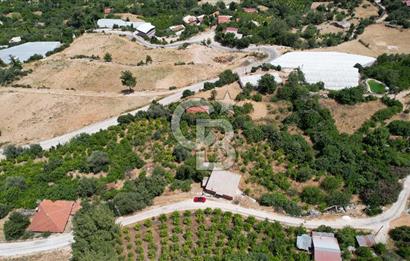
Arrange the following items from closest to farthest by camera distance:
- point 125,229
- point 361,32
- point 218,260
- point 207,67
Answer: point 218,260 → point 125,229 → point 207,67 → point 361,32

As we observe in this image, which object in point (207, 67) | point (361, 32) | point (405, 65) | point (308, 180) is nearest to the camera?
point (308, 180)

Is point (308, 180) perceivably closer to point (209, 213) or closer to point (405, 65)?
point (209, 213)

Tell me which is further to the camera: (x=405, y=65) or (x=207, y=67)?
(x=207, y=67)

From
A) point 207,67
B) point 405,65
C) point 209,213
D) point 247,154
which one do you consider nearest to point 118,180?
point 209,213

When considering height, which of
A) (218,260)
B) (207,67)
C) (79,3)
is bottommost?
(79,3)

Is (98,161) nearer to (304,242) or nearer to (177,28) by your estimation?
(304,242)

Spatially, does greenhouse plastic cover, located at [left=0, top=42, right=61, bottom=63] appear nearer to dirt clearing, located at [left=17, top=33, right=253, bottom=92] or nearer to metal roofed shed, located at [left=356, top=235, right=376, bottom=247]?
dirt clearing, located at [left=17, top=33, right=253, bottom=92]
